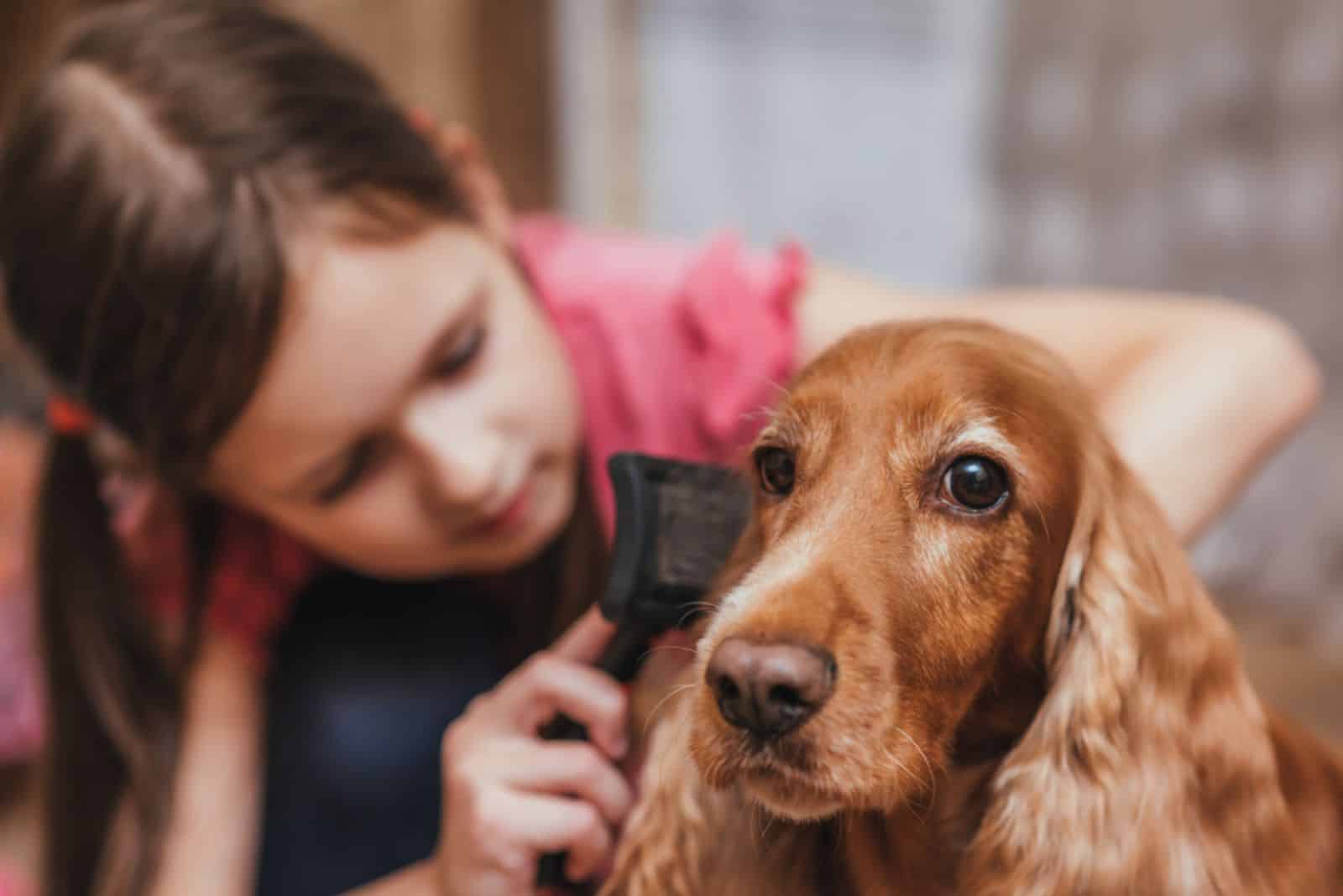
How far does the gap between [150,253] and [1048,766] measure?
0.80 meters

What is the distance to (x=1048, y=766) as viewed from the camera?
0.70m

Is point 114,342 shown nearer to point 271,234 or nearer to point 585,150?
point 271,234

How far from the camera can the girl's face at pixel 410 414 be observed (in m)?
1.00

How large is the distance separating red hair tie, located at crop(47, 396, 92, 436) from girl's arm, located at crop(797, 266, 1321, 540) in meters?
0.72

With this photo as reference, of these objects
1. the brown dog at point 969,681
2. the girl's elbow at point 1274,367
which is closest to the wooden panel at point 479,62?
the girl's elbow at point 1274,367

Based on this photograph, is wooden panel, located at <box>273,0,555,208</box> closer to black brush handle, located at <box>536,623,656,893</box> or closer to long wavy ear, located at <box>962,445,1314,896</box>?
black brush handle, located at <box>536,623,656,893</box>

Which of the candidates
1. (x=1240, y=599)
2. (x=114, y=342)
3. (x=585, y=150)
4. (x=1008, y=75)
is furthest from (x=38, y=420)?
(x=1240, y=599)

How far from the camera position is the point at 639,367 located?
143cm

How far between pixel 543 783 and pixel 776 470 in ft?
0.87

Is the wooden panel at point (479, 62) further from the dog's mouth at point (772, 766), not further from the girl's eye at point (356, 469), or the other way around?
the dog's mouth at point (772, 766)

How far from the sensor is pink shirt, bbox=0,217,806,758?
1337mm

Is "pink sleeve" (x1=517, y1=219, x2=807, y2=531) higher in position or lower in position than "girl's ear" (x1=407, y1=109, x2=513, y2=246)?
lower

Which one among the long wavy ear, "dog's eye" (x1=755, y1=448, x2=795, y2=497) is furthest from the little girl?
the long wavy ear

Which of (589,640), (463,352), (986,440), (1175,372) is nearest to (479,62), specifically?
(463,352)
